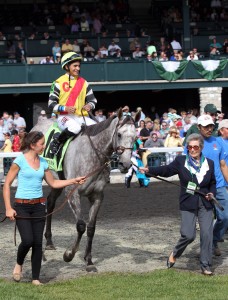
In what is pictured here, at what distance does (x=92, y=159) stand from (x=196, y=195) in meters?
1.49

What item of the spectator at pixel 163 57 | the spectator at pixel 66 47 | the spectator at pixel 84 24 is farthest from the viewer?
the spectator at pixel 84 24

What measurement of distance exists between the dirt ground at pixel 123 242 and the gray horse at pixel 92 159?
1.18ft

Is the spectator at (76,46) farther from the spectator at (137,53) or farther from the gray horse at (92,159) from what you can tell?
the gray horse at (92,159)

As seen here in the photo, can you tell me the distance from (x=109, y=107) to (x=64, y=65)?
2205 cm

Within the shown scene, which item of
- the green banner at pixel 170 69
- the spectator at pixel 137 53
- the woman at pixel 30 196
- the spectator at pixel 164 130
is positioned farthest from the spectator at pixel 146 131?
the woman at pixel 30 196

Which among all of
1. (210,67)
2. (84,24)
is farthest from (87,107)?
(84,24)

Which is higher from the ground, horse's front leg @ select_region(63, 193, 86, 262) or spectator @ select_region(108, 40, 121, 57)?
spectator @ select_region(108, 40, 121, 57)

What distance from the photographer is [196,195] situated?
914 centimetres

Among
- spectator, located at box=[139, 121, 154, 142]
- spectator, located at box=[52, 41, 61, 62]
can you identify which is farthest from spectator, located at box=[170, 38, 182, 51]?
spectator, located at box=[139, 121, 154, 142]

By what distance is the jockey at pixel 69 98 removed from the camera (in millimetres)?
→ 10492

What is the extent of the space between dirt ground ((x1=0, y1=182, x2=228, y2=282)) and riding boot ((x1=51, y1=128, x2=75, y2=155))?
1327 millimetres

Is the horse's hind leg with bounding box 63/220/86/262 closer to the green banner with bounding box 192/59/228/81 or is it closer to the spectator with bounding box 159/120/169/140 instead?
the spectator with bounding box 159/120/169/140

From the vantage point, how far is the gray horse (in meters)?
9.54

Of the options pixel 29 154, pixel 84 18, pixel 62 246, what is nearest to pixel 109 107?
pixel 84 18
